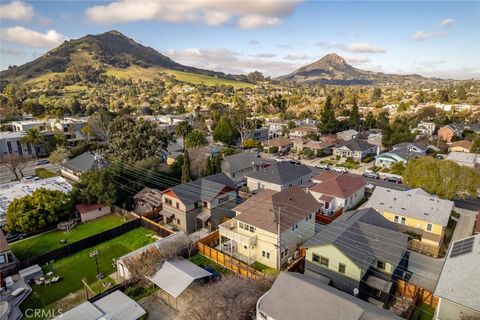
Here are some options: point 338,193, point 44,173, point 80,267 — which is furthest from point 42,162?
point 338,193

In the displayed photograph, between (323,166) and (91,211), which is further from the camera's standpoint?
(323,166)

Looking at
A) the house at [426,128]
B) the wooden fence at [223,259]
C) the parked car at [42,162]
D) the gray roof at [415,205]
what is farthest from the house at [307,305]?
the house at [426,128]

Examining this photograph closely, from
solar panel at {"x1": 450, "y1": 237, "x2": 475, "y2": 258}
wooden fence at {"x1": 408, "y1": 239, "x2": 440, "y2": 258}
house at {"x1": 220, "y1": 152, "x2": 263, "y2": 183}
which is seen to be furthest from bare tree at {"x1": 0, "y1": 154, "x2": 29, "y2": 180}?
solar panel at {"x1": 450, "y1": 237, "x2": 475, "y2": 258}

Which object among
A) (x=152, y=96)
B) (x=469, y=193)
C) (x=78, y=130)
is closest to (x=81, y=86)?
(x=152, y=96)

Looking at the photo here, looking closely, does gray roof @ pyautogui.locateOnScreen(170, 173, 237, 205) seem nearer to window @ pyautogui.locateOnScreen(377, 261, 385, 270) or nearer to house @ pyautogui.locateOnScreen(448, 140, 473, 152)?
window @ pyautogui.locateOnScreen(377, 261, 385, 270)

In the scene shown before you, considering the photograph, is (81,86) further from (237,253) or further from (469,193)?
(469,193)

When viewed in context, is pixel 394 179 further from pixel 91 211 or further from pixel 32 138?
pixel 32 138
